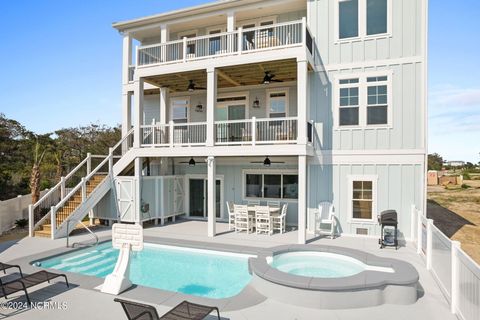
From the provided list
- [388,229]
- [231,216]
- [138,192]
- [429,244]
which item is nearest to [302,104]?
[388,229]

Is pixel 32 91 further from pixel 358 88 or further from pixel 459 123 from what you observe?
pixel 459 123

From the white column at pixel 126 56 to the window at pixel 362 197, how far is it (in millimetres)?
11371

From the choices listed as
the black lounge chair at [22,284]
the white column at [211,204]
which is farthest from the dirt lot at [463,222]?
the black lounge chair at [22,284]

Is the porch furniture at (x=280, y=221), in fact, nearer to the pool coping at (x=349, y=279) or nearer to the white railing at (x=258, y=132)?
the white railing at (x=258, y=132)

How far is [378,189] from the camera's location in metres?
11.2

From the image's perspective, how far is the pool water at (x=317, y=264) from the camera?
7.79m

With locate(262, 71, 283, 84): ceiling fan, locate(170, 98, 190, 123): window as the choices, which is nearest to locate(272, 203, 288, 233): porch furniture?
locate(262, 71, 283, 84): ceiling fan

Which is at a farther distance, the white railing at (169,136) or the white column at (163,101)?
the white column at (163,101)

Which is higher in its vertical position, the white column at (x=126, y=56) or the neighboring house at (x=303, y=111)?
the white column at (x=126, y=56)

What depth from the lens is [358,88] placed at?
1143 cm

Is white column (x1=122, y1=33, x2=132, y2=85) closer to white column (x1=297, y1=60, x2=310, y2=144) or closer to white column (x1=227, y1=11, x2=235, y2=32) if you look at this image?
white column (x1=227, y1=11, x2=235, y2=32)

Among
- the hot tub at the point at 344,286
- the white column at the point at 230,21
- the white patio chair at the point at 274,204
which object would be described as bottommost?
the hot tub at the point at 344,286

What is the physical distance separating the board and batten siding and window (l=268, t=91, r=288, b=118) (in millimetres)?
3032

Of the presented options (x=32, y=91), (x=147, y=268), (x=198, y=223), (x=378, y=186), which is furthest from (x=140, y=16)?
(x=32, y=91)
